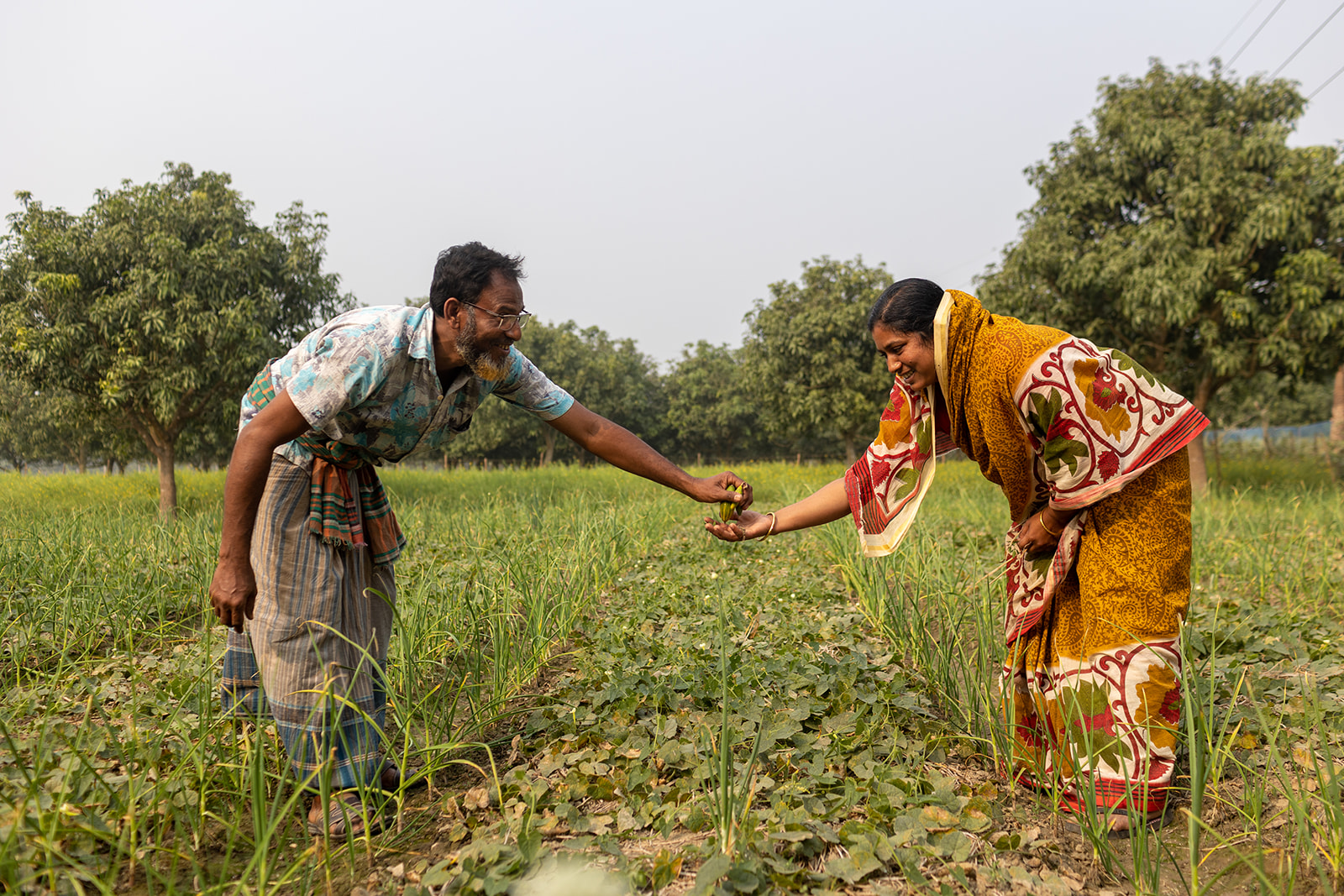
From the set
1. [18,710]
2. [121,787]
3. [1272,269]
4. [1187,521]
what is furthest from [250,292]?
[1272,269]

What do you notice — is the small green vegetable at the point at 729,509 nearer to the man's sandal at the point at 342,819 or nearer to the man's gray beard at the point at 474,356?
the man's gray beard at the point at 474,356

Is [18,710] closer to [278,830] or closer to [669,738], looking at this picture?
[278,830]

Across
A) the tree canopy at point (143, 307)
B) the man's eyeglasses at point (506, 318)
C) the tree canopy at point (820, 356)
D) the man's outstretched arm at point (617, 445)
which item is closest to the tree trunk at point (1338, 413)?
the tree canopy at point (820, 356)

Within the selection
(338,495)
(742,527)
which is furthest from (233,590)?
(742,527)

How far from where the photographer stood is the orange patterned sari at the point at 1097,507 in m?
1.86

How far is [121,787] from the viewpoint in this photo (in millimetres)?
1722

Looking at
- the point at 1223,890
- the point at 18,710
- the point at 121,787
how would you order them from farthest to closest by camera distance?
the point at 18,710, the point at 121,787, the point at 1223,890

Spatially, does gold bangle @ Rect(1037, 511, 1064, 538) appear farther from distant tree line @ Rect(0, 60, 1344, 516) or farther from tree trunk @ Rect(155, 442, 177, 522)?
tree trunk @ Rect(155, 442, 177, 522)

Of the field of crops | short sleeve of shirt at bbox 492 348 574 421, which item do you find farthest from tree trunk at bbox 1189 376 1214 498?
short sleeve of shirt at bbox 492 348 574 421

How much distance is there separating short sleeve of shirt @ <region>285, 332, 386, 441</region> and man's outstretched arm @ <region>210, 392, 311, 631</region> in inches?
2.0

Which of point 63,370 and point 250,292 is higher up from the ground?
point 250,292

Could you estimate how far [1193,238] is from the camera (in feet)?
28.4

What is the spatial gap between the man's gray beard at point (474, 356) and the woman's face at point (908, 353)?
106 cm

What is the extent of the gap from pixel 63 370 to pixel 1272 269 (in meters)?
14.3
